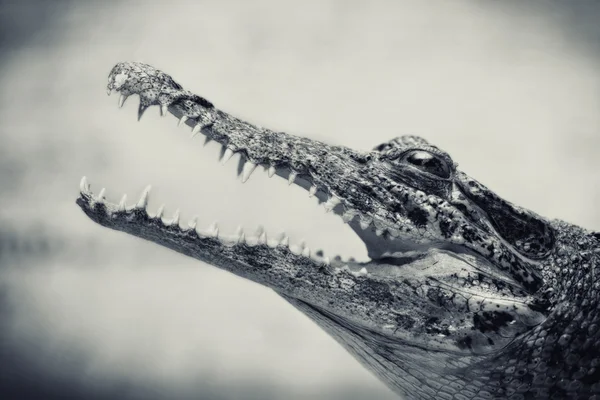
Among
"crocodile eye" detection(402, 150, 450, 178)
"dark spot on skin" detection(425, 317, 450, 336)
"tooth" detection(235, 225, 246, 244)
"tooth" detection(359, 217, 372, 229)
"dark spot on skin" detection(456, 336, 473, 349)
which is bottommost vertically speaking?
"dark spot on skin" detection(456, 336, 473, 349)

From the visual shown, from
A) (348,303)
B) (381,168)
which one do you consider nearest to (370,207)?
(381,168)

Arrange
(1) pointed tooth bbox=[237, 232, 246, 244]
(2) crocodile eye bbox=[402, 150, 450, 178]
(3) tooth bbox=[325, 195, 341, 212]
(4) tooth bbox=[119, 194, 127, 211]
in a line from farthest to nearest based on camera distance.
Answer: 1. (2) crocodile eye bbox=[402, 150, 450, 178]
2. (3) tooth bbox=[325, 195, 341, 212]
3. (1) pointed tooth bbox=[237, 232, 246, 244]
4. (4) tooth bbox=[119, 194, 127, 211]

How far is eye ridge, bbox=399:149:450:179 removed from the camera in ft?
7.36

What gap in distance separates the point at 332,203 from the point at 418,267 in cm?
34

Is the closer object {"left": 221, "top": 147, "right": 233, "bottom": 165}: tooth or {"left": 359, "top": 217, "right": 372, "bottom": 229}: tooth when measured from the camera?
{"left": 221, "top": 147, "right": 233, "bottom": 165}: tooth

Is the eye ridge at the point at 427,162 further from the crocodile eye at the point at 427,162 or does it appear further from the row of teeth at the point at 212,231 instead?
the row of teeth at the point at 212,231

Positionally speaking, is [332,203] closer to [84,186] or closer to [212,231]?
[212,231]

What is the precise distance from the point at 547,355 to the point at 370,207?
0.72 meters

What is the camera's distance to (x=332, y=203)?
2.10m

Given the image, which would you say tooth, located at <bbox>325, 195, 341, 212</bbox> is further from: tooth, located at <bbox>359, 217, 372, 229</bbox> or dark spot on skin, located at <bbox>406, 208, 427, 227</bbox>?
dark spot on skin, located at <bbox>406, 208, 427, 227</bbox>

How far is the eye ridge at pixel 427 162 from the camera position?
2244 millimetres

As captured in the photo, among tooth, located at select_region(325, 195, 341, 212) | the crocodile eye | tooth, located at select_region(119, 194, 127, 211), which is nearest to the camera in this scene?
tooth, located at select_region(119, 194, 127, 211)

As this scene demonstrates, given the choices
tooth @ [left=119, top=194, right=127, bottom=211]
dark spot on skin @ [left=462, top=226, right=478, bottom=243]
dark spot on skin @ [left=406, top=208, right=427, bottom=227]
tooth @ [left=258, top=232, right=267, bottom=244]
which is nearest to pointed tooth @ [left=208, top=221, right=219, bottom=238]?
tooth @ [left=258, top=232, right=267, bottom=244]

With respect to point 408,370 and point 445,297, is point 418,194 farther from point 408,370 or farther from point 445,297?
point 408,370
